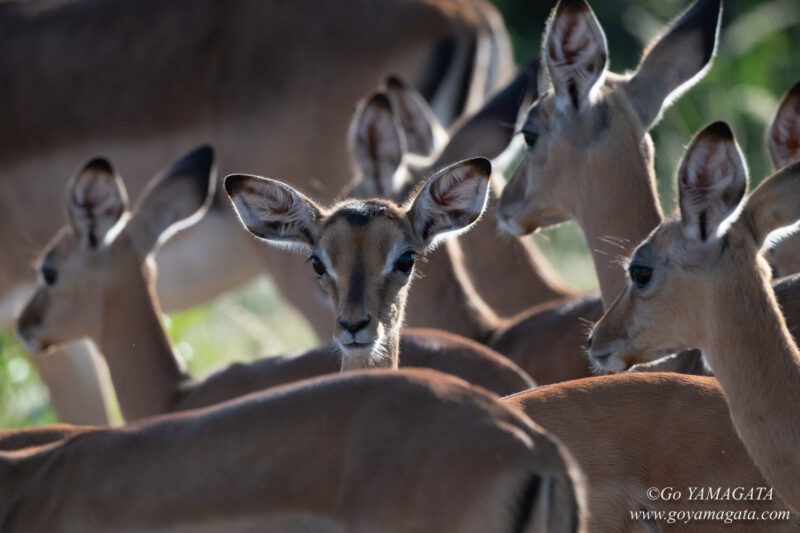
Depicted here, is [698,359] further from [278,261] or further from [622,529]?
[278,261]

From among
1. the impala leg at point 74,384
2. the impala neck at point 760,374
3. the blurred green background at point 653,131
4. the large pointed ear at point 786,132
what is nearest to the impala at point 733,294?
the impala neck at point 760,374

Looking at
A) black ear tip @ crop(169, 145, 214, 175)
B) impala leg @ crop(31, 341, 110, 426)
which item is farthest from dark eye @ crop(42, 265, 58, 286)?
impala leg @ crop(31, 341, 110, 426)

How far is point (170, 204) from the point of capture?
17.4ft

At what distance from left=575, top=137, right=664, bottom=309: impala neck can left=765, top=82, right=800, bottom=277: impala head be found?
24.9 inches

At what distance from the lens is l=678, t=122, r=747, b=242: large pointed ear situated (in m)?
3.41

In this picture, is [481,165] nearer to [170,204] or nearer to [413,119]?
[170,204]

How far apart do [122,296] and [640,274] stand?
2174 mm

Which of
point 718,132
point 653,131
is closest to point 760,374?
point 718,132

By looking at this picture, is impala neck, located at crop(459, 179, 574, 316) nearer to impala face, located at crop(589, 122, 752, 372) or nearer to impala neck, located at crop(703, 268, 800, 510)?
impala face, located at crop(589, 122, 752, 372)

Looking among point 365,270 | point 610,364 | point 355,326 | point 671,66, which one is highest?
point 671,66

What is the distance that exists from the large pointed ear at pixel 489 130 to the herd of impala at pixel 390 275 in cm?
2

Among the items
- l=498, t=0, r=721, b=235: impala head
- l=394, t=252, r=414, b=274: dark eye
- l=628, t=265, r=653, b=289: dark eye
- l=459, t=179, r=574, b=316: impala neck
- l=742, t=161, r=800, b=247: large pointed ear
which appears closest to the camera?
l=742, t=161, r=800, b=247: large pointed ear

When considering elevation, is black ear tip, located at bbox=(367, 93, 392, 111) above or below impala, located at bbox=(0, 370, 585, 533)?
above

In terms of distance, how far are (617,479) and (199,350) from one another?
16.7ft
